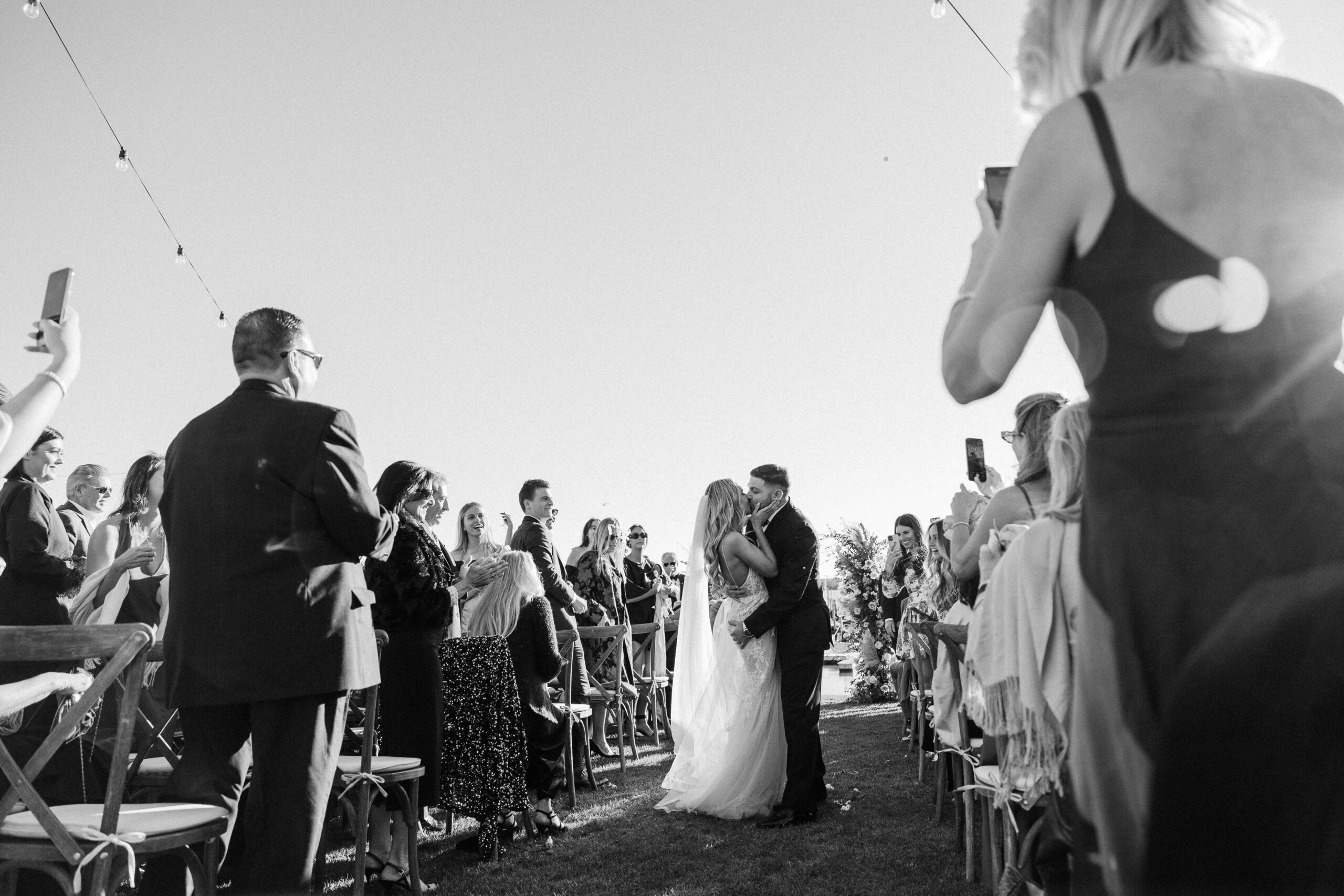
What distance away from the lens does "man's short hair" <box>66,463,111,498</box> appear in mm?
5918

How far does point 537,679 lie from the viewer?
602 centimetres

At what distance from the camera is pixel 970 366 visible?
1121 mm

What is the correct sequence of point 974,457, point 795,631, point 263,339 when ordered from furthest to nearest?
point 795,631
point 974,457
point 263,339

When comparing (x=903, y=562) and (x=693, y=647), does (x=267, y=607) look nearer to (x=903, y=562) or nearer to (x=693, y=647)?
(x=693, y=647)

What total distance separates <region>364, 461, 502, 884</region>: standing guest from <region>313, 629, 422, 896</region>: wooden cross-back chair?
0.35ft

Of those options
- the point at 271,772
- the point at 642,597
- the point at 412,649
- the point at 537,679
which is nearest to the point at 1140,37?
the point at 271,772

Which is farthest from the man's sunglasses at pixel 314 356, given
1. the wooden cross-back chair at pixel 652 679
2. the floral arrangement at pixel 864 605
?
the floral arrangement at pixel 864 605

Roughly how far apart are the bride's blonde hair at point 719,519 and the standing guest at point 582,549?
2.38 meters

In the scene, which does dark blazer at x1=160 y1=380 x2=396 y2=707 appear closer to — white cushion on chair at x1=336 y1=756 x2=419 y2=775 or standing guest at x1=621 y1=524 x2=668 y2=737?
white cushion on chair at x1=336 y1=756 x2=419 y2=775

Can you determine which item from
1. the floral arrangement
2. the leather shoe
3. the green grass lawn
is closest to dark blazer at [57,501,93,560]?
the green grass lawn

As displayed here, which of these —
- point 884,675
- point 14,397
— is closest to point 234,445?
point 14,397

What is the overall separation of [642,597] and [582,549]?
4.06ft

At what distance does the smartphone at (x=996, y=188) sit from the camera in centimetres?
121

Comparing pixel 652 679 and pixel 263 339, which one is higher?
pixel 263 339
